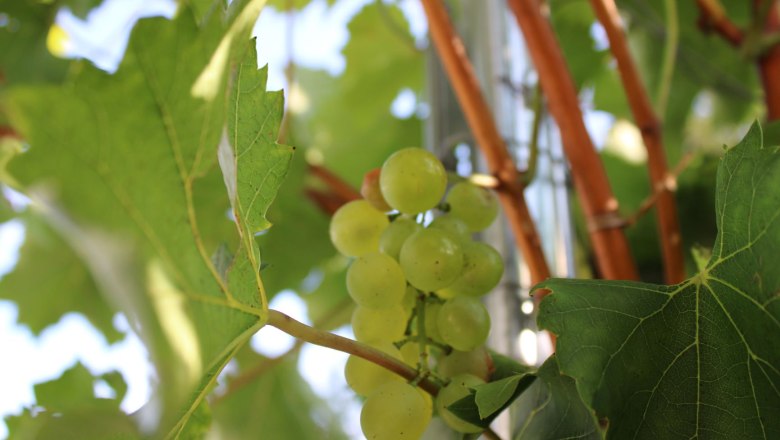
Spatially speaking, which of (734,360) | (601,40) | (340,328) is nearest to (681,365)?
(734,360)

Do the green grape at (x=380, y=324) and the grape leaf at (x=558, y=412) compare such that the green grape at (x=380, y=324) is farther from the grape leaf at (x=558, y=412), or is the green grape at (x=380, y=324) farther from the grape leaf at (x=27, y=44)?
the grape leaf at (x=27, y=44)

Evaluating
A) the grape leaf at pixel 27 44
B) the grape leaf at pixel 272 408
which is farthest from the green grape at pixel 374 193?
the grape leaf at pixel 27 44

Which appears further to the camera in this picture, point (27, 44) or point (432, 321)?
point (27, 44)

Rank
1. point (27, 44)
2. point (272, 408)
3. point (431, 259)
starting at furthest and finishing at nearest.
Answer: point (27, 44) < point (272, 408) < point (431, 259)

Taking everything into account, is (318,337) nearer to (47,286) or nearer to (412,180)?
(412,180)

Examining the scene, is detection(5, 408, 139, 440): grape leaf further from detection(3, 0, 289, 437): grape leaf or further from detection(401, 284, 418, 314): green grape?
detection(401, 284, 418, 314): green grape

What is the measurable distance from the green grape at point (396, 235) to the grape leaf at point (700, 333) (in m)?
0.12

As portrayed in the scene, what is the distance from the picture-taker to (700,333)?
0.36 metres

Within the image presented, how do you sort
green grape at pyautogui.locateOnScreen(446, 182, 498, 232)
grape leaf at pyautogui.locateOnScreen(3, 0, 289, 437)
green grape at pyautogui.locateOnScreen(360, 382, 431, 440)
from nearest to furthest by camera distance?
grape leaf at pyautogui.locateOnScreen(3, 0, 289, 437) → green grape at pyautogui.locateOnScreen(360, 382, 431, 440) → green grape at pyautogui.locateOnScreen(446, 182, 498, 232)

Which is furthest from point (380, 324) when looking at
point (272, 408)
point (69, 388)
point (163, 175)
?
point (69, 388)

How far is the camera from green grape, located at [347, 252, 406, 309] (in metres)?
0.42

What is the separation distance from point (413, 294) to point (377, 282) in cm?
4

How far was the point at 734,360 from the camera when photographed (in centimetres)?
35

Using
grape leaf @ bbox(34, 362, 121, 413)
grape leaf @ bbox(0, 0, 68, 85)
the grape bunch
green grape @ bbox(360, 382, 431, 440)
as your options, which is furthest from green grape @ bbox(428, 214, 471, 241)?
grape leaf @ bbox(0, 0, 68, 85)
